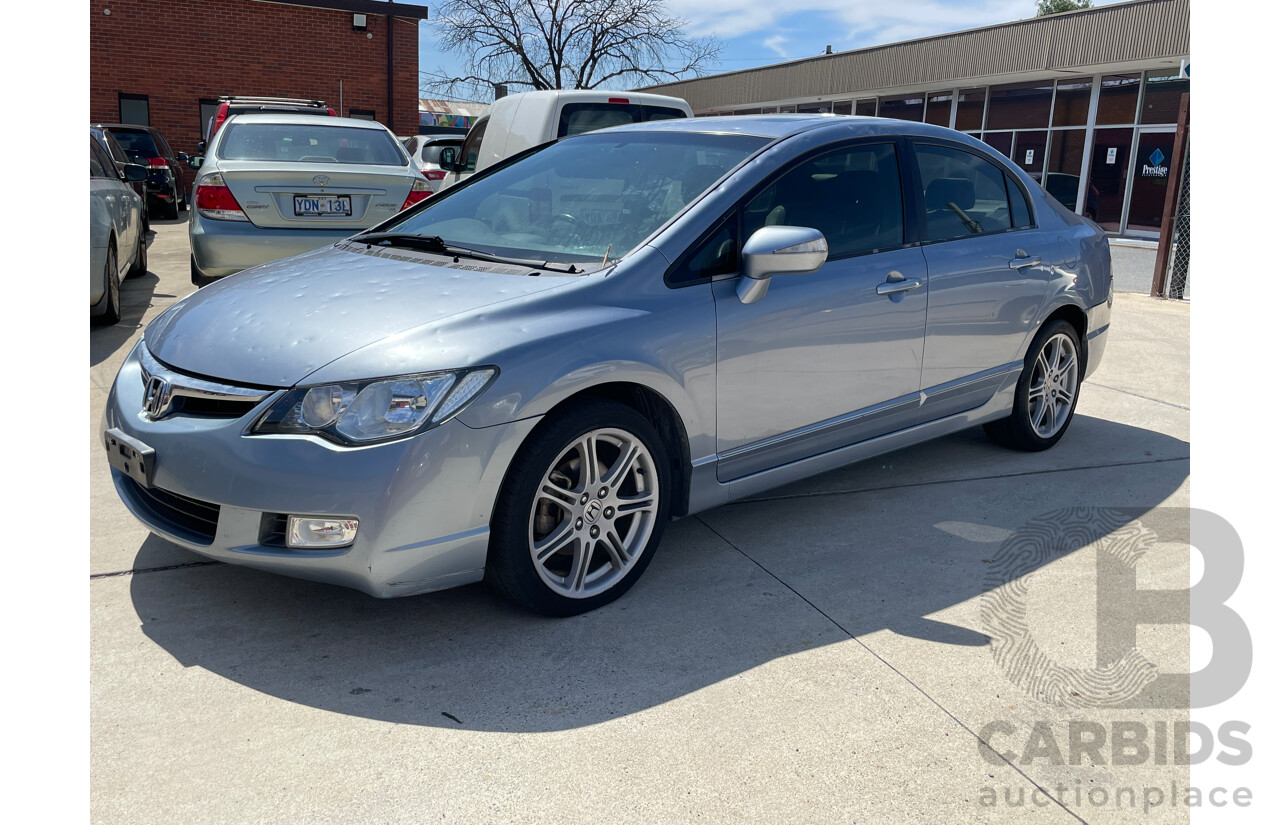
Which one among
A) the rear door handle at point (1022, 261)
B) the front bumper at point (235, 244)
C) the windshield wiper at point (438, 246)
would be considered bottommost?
the front bumper at point (235, 244)

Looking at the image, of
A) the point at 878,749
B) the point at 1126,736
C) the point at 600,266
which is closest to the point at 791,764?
the point at 878,749

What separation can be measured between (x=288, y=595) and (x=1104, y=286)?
175 inches

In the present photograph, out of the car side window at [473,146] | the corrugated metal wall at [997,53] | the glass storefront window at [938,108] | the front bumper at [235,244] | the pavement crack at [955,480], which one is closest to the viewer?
the pavement crack at [955,480]

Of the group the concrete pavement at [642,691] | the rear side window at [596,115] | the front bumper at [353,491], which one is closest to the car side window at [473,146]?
the rear side window at [596,115]

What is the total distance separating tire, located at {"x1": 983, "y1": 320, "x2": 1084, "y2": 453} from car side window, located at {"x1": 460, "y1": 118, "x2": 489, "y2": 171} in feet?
20.6

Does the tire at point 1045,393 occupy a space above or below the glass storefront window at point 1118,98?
below

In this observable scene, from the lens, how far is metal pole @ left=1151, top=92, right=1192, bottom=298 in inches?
436

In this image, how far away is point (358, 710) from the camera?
284 centimetres

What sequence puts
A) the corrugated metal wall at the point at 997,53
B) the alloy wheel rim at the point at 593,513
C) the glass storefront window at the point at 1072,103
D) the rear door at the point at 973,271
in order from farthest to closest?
the glass storefront window at the point at 1072,103
the corrugated metal wall at the point at 997,53
the rear door at the point at 973,271
the alloy wheel rim at the point at 593,513

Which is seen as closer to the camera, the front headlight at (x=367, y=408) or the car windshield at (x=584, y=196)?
the front headlight at (x=367, y=408)

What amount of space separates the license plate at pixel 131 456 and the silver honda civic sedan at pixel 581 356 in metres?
0.01

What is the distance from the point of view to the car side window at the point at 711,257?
358 cm

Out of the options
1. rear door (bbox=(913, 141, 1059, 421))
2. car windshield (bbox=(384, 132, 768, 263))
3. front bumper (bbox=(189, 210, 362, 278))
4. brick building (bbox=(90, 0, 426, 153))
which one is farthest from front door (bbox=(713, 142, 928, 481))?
brick building (bbox=(90, 0, 426, 153))

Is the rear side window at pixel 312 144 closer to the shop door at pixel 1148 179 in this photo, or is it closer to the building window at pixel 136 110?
the shop door at pixel 1148 179
